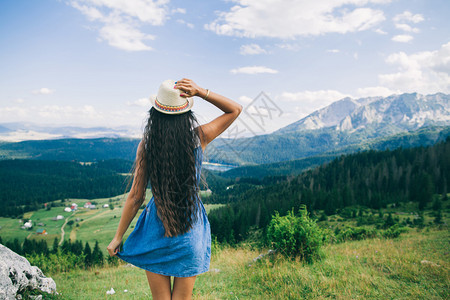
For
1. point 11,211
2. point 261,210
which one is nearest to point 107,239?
point 261,210

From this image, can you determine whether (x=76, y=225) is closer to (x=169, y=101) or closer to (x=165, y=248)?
(x=165, y=248)

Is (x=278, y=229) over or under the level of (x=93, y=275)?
over

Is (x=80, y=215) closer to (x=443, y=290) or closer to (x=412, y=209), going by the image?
(x=412, y=209)

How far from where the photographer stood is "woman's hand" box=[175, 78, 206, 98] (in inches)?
97.9

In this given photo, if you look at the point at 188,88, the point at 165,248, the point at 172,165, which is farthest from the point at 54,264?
the point at 188,88

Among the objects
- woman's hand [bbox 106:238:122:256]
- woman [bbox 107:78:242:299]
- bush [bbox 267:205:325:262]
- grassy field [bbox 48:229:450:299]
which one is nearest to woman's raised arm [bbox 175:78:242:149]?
woman [bbox 107:78:242:299]

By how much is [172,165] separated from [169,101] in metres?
0.65

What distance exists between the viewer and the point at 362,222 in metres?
52.9

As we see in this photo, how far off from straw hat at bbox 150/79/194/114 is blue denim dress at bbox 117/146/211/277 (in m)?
0.50

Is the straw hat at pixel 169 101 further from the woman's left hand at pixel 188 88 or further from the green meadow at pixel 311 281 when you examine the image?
the green meadow at pixel 311 281

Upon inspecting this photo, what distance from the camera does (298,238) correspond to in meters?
7.56

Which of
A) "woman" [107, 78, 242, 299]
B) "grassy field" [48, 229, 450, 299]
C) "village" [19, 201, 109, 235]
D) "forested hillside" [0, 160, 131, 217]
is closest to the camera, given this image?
"woman" [107, 78, 242, 299]

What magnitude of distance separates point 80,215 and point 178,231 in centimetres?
15402

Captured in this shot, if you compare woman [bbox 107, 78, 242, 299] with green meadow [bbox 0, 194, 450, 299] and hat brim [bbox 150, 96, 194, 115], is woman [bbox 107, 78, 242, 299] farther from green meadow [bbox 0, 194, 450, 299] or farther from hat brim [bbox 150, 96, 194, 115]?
green meadow [bbox 0, 194, 450, 299]
